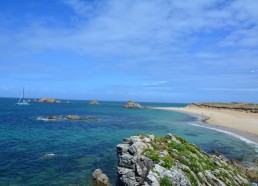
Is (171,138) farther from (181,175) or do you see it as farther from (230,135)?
(230,135)

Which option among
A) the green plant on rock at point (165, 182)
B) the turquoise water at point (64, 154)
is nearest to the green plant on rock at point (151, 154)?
the green plant on rock at point (165, 182)

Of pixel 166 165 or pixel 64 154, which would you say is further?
pixel 64 154

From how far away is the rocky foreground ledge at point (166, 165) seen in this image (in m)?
19.6

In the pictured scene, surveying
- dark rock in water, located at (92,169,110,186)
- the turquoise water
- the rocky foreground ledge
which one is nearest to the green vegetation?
the rocky foreground ledge

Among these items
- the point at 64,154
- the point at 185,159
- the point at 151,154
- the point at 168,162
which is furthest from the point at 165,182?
the point at 64,154

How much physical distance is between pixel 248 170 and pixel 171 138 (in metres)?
12.4

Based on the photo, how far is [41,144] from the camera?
156 feet

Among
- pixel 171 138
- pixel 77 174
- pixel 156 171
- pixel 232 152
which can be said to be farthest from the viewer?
pixel 232 152

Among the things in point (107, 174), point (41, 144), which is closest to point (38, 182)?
point (107, 174)

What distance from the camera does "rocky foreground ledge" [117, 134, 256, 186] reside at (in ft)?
64.2

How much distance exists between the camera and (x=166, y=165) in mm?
20516

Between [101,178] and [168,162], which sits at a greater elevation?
[168,162]

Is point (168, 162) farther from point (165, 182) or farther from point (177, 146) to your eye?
point (177, 146)

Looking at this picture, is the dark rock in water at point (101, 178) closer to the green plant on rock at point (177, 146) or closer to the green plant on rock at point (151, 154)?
the green plant on rock at point (177, 146)
